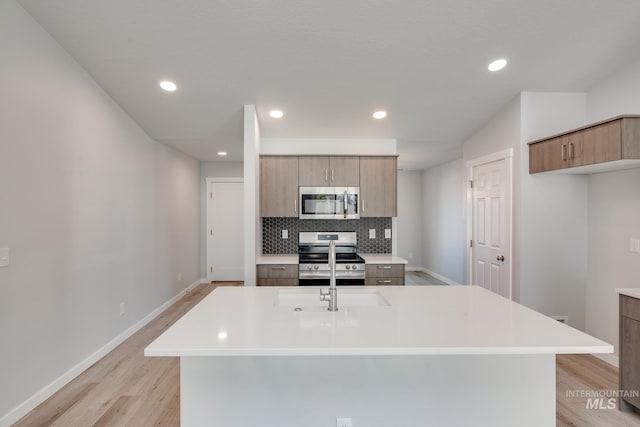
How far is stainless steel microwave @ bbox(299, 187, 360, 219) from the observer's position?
375 cm

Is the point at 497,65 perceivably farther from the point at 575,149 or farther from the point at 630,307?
the point at 630,307

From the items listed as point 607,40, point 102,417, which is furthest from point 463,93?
point 102,417

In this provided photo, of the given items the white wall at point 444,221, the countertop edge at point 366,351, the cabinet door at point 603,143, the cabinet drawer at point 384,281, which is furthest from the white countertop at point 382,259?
the countertop edge at point 366,351

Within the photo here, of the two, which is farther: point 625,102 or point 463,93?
point 463,93

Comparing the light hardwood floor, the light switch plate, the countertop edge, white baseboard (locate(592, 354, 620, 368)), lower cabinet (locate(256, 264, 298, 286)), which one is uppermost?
the light switch plate

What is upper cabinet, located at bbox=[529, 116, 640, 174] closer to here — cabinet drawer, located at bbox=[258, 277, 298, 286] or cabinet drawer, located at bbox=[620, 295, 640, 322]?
cabinet drawer, located at bbox=[620, 295, 640, 322]

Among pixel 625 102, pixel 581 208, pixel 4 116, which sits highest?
pixel 625 102

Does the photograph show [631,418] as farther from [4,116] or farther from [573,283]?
[4,116]

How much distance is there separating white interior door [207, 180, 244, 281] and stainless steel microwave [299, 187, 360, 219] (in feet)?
7.95

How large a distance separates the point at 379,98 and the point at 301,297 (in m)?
2.23

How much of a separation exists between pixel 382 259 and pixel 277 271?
4.10 feet

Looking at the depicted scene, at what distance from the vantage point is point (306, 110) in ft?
11.2

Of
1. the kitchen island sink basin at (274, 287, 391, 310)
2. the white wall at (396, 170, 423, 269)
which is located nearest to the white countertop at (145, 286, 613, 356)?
the kitchen island sink basin at (274, 287, 391, 310)

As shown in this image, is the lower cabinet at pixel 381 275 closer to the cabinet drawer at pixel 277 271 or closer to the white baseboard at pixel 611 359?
the cabinet drawer at pixel 277 271
